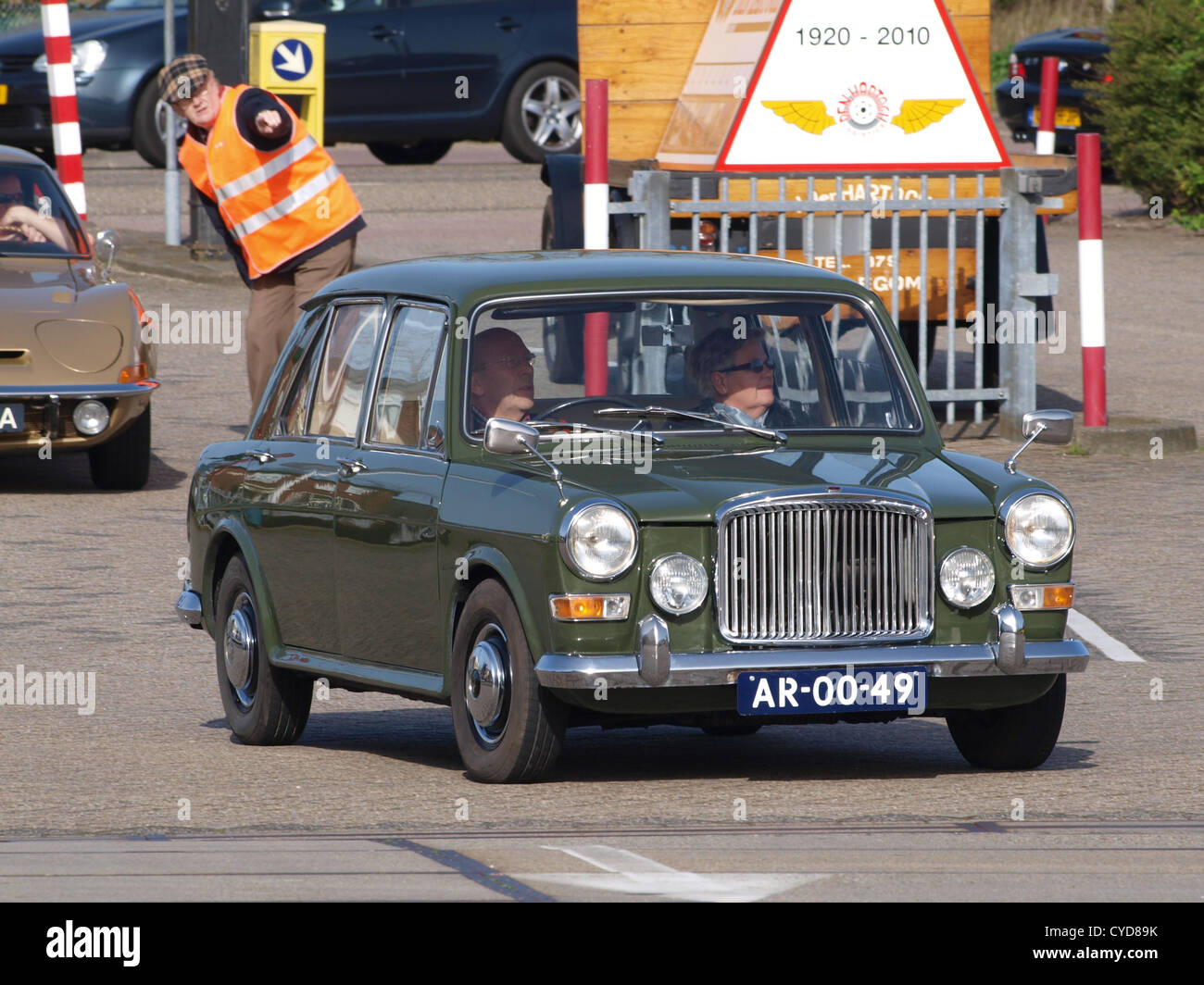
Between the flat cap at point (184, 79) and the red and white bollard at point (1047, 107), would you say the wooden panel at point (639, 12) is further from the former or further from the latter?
the red and white bollard at point (1047, 107)

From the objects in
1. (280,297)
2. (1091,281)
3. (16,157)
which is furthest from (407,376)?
(1091,281)

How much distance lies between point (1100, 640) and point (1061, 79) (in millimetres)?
19624

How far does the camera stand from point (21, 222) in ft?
47.1

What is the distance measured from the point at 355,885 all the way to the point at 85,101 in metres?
20.4

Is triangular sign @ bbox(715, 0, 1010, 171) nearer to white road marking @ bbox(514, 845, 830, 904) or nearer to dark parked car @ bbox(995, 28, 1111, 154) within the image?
white road marking @ bbox(514, 845, 830, 904)

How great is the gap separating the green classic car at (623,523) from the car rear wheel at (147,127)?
16832mm

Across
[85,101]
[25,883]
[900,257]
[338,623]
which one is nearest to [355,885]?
[25,883]

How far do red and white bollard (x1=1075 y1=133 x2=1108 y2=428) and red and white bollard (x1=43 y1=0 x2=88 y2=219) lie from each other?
7.58 m

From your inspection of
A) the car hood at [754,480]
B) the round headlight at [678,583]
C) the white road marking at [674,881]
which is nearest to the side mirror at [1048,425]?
the car hood at [754,480]

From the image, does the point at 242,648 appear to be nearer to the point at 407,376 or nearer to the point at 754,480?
the point at 407,376

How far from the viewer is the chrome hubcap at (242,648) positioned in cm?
871

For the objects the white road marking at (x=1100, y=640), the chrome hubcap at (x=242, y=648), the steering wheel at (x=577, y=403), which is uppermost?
the steering wheel at (x=577, y=403)

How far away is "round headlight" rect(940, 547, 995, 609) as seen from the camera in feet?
24.1

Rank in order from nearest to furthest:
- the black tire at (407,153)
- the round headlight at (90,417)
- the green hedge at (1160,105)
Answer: the round headlight at (90,417)
the green hedge at (1160,105)
the black tire at (407,153)
